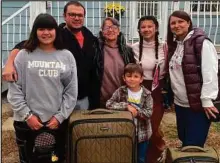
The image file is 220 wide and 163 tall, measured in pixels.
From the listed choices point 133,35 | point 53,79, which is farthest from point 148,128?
point 133,35

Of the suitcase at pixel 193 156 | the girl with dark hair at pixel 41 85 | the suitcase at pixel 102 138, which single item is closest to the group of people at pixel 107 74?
the girl with dark hair at pixel 41 85

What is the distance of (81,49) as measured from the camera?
341 cm

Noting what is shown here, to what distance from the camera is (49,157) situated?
3229mm

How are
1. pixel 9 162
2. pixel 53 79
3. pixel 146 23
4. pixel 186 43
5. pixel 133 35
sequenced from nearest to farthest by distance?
pixel 53 79 < pixel 186 43 < pixel 146 23 < pixel 9 162 < pixel 133 35

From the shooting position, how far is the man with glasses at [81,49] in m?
3.37

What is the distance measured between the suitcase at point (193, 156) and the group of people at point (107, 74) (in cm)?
36

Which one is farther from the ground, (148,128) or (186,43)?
(186,43)

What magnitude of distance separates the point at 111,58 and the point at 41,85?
0.73 metres

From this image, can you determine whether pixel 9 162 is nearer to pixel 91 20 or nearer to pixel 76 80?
pixel 76 80

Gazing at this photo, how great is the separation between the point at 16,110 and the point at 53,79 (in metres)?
0.37

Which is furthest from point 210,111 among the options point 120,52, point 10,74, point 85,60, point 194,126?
point 10,74

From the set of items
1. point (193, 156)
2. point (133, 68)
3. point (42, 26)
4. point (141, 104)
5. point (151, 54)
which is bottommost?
point (193, 156)

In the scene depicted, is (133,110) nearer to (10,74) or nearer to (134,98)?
(134,98)

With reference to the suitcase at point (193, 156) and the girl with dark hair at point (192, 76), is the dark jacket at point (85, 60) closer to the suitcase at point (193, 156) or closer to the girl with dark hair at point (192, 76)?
the girl with dark hair at point (192, 76)
